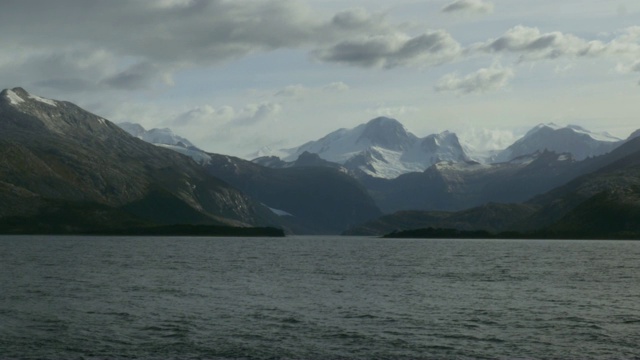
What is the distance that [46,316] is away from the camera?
287 feet

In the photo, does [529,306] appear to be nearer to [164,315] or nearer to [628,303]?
[628,303]

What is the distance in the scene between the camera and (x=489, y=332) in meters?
80.1

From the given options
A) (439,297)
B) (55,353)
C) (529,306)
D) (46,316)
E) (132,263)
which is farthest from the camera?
(132,263)

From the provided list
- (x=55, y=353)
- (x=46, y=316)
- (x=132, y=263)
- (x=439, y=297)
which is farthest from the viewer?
(x=132, y=263)

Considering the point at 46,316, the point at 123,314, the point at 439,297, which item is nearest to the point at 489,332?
the point at 439,297

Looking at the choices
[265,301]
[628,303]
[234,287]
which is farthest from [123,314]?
[628,303]

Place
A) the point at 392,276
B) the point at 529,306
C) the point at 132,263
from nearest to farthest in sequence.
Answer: the point at 529,306, the point at 392,276, the point at 132,263

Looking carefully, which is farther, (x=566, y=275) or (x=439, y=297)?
(x=566, y=275)

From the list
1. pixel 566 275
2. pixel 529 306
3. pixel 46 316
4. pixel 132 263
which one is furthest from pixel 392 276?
pixel 46 316

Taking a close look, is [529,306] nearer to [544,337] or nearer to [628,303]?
[628,303]

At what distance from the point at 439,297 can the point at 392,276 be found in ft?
141

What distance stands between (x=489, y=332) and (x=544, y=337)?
18.5 feet

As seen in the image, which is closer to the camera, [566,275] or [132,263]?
[566,275]

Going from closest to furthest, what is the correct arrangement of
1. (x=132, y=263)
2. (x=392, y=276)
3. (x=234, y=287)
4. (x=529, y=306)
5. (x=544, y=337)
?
(x=544, y=337) → (x=529, y=306) → (x=234, y=287) → (x=392, y=276) → (x=132, y=263)
